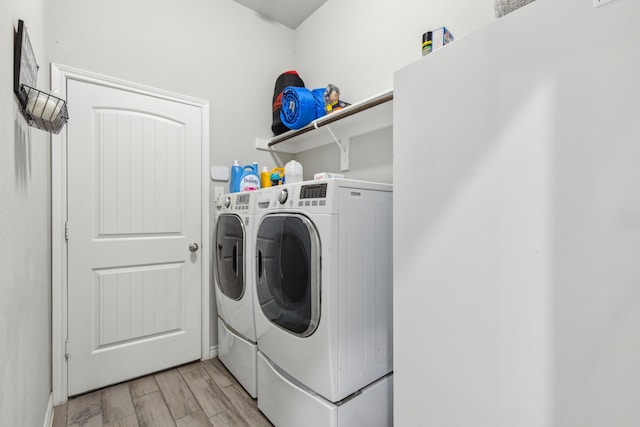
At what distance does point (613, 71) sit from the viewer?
1.84 ft

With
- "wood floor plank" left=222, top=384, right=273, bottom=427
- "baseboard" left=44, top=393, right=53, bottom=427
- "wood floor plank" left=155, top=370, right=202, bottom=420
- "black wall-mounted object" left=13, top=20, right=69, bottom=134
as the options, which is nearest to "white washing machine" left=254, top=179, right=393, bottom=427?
"wood floor plank" left=222, top=384, right=273, bottom=427

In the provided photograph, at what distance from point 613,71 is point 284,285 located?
4.17ft

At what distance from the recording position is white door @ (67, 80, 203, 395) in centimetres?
178

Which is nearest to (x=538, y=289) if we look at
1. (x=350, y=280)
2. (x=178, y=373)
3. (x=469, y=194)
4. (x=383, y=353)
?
(x=469, y=194)

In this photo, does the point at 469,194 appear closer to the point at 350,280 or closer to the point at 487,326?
the point at 487,326

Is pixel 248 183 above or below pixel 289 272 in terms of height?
above

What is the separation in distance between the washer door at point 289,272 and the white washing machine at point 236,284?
0.50ft

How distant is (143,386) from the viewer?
1.86 m

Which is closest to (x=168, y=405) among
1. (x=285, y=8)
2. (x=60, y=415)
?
(x=60, y=415)

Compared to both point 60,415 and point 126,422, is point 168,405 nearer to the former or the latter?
point 126,422

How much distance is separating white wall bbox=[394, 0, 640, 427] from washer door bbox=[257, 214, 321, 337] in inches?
15.6

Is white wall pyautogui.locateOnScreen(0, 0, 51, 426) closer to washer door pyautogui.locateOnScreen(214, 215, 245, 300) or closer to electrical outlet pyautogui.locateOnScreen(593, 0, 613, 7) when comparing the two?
washer door pyautogui.locateOnScreen(214, 215, 245, 300)

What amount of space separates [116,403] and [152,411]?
0.27 m

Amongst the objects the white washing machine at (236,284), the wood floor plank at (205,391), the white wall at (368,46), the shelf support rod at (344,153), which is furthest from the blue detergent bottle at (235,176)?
the wood floor plank at (205,391)
